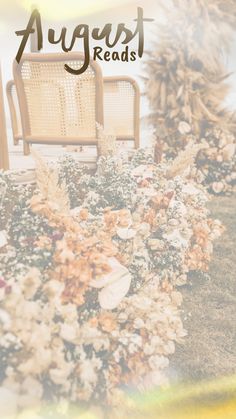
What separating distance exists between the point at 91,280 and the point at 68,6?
1133 mm

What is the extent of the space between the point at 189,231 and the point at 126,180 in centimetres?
46

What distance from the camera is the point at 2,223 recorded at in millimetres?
2098

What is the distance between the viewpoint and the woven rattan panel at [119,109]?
230 cm

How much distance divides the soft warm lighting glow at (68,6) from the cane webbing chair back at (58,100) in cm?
16

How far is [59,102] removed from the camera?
229 cm

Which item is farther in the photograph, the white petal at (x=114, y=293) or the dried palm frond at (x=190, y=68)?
the dried palm frond at (x=190, y=68)

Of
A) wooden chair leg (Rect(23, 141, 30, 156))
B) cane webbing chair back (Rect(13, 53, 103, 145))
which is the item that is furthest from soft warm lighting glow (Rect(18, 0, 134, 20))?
wooden chair leg (Rect(23, 141, 30, 156))

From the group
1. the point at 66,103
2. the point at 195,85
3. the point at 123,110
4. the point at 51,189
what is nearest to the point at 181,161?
the point at 123,110

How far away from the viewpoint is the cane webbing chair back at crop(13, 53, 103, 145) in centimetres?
214

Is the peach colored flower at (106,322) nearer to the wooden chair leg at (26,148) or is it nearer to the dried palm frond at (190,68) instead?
the wooden chair leg at (26,148)

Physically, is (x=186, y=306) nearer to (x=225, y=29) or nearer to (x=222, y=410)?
(x=222, y=410)

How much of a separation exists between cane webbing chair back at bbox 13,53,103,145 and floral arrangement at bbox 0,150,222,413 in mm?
166

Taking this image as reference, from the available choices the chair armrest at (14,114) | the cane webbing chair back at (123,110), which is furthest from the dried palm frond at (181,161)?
the chair armrest at (14,114)

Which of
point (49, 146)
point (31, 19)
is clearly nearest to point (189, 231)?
point (49, 146)
